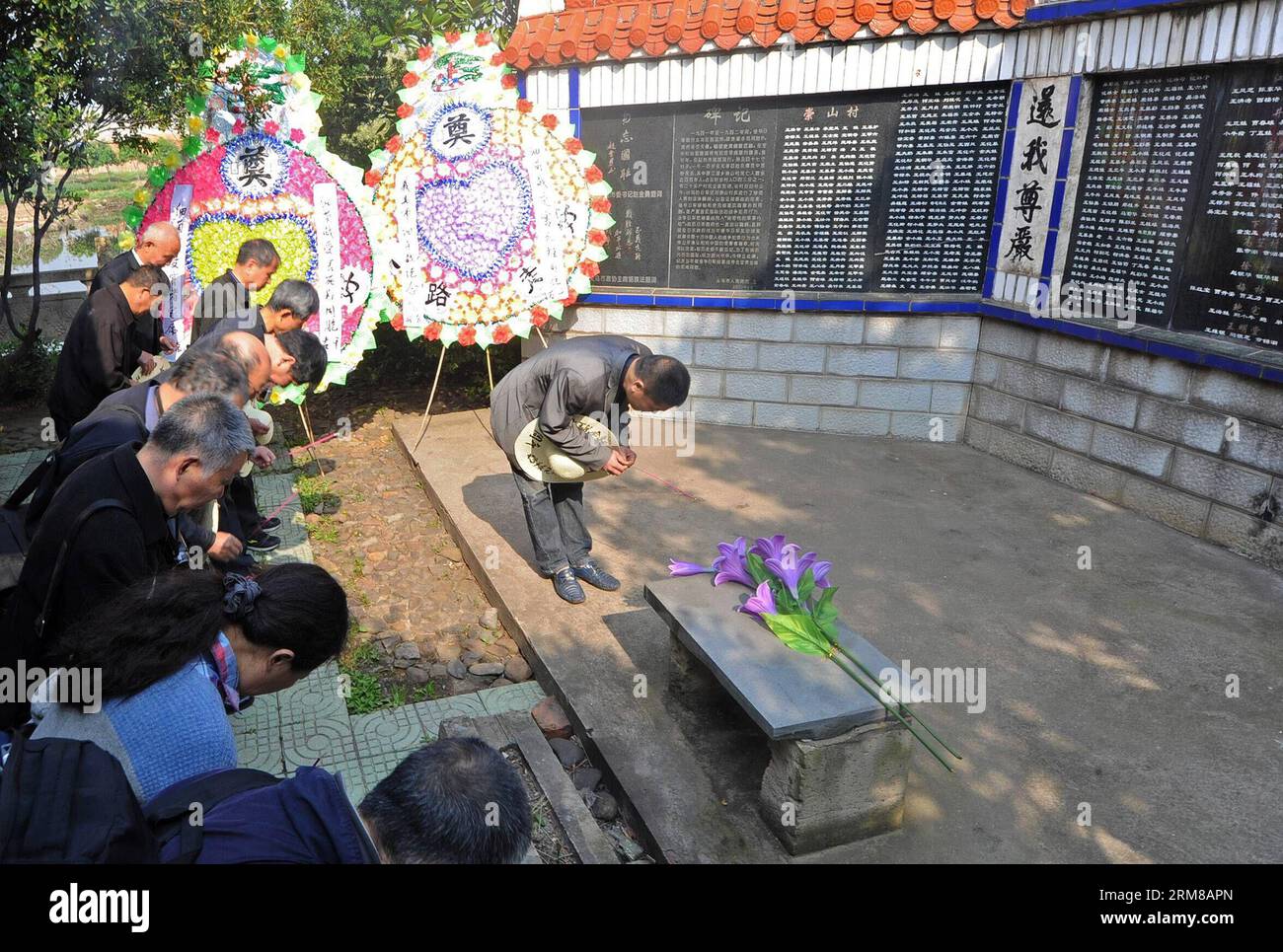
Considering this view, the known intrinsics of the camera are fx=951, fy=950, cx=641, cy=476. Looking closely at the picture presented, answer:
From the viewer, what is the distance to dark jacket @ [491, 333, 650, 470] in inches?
184

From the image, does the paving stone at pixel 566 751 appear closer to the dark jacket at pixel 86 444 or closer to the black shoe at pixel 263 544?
the dark jacket at pixel 86 444

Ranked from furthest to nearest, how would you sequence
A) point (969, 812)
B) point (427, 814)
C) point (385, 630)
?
point (385, 630) < point (969, 812) < point (427, 814)

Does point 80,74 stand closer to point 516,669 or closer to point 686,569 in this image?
point 516,669

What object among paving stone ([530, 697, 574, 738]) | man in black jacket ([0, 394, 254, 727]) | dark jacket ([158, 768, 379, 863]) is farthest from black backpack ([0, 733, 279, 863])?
paving stone ([530, 697, 574, 738])

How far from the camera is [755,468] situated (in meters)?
6.73

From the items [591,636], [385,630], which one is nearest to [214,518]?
[385,630]

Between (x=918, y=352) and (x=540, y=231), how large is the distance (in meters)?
2.94

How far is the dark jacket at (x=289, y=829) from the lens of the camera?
65.6 inches

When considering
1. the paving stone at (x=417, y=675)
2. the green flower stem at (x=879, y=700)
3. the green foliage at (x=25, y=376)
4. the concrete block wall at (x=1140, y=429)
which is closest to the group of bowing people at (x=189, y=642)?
the paving stone at (x=417, y=675)

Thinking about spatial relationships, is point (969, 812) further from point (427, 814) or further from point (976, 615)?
point (427, 814)

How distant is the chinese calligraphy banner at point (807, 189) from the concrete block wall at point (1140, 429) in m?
0.81

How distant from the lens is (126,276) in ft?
18.2

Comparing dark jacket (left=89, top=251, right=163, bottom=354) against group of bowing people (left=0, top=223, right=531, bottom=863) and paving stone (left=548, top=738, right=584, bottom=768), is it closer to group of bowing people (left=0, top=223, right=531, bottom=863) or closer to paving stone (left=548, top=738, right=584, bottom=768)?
group of bowing people (left=0, top=223, right=531, bottom=863)

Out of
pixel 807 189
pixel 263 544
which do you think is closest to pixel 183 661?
pixel 263 544
